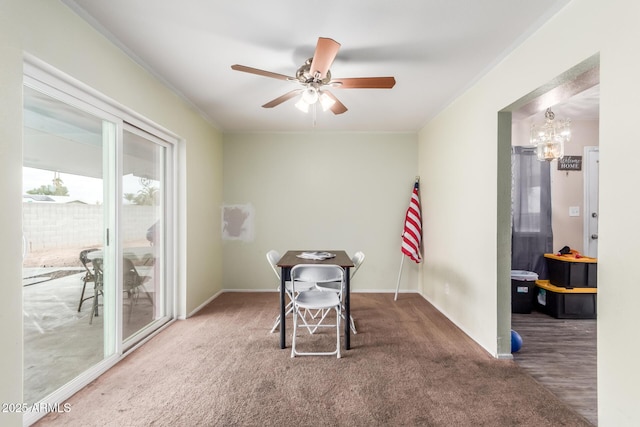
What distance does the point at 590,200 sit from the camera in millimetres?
4105

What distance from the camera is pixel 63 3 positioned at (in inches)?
73.1

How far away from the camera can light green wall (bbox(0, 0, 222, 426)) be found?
1.51m

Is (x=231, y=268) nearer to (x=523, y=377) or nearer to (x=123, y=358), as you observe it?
(x=123, y=358)

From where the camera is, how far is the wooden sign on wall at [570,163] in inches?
163

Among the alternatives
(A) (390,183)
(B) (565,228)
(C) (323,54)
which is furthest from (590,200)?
(C) (323,54)

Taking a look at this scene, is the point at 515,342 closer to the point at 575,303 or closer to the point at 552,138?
the point at 575,303

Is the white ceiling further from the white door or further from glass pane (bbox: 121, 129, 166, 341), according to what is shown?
the white door

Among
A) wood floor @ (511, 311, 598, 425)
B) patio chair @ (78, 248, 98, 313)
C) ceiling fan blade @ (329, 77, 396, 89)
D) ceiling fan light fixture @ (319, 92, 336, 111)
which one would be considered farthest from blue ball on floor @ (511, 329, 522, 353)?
patio chair @ (78, 248, 98, 313)

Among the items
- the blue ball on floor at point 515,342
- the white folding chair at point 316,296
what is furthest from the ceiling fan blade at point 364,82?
the blue ball on floor at point 515,342

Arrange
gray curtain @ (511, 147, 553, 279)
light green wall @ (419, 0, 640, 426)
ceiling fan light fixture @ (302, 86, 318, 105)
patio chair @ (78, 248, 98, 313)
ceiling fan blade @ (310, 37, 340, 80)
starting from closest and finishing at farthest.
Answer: light green wall @ (419, 0, 640, 426) → ceiling fan blade @ (310, 37, 340, 80) → patio chair @ (78, 248, 98, 313) → ceiling fan light fixture @ (302, 86, 318, 105) → gray curtain @ (511, 147, 553, 279)

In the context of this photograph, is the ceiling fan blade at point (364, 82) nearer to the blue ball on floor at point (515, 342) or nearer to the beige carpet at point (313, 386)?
the beige carpet at point (313, 386)

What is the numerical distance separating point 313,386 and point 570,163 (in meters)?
4.44

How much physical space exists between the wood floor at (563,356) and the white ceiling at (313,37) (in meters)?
2.57

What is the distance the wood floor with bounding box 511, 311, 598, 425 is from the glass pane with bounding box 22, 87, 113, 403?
11.3 feet
